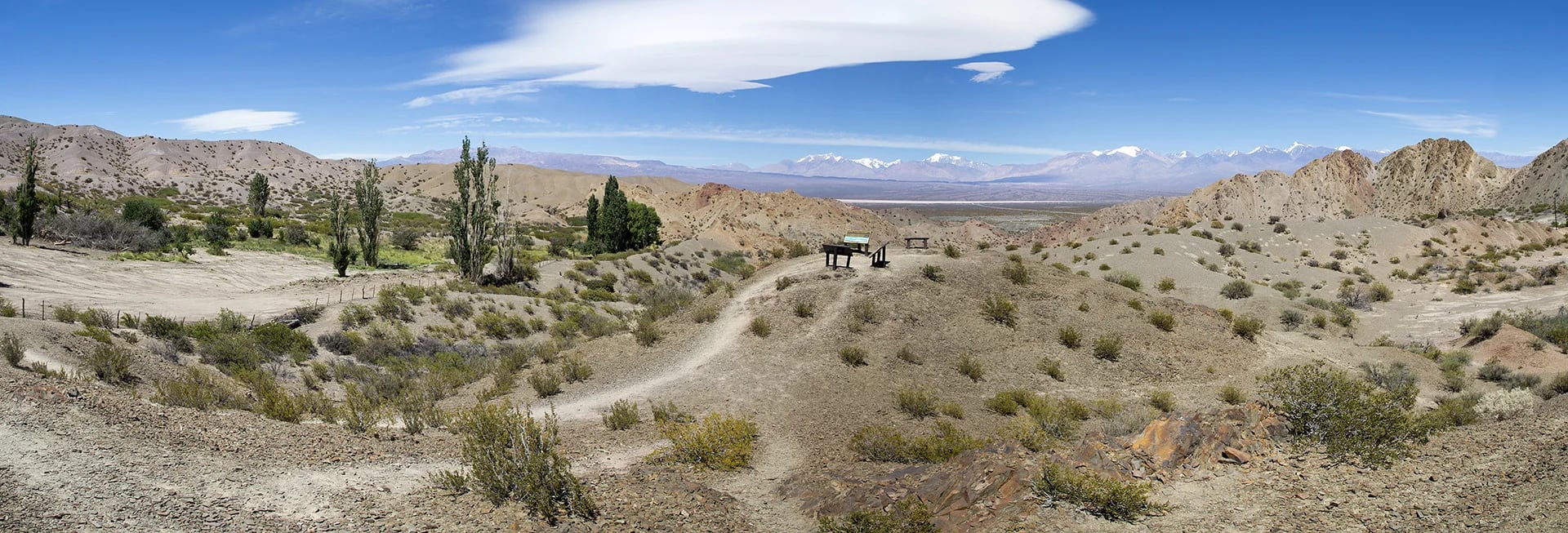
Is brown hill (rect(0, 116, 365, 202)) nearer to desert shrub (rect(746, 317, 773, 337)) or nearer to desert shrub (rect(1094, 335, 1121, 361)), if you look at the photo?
desert shrub (rect(746, 317, 773, 337))

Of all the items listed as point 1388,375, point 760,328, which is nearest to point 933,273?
point 760,328

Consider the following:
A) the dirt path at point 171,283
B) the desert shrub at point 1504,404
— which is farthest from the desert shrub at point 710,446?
the dirt path at point 171,283

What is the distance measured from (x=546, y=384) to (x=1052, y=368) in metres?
12.1

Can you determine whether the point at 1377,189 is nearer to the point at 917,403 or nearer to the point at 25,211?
the point at 917,403

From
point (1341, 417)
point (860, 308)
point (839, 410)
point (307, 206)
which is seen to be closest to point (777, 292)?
point (860, 308)

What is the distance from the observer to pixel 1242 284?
32.1m

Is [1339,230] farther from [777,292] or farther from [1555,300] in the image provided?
[777,292]

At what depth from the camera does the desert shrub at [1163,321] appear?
20.6 meters

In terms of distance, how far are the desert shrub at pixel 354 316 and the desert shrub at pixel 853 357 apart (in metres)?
17.3

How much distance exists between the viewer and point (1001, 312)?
20.1m

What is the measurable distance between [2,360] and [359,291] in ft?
64.9

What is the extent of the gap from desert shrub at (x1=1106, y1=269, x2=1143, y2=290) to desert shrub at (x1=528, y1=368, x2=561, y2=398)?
19796mm

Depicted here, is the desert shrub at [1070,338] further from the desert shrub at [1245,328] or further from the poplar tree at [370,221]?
the poplar tree at [370,221]

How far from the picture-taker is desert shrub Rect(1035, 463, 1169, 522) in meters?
8.40
